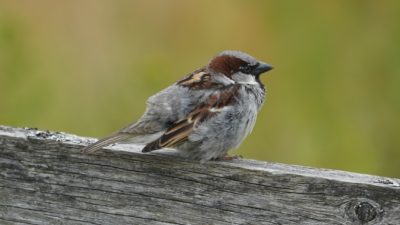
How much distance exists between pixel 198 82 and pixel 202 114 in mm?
166

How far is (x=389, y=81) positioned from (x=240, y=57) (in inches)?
63.3

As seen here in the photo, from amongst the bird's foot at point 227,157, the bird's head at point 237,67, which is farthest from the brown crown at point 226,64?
the bird's foot at point 227,157

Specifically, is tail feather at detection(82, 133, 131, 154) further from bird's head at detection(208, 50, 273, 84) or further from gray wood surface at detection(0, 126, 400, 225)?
bird's head at detection(208, 50, 273, 84)

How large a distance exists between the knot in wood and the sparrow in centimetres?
66

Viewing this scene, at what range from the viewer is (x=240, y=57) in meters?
3.31

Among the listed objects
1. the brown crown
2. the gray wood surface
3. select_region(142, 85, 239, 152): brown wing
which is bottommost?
the gray wood surface

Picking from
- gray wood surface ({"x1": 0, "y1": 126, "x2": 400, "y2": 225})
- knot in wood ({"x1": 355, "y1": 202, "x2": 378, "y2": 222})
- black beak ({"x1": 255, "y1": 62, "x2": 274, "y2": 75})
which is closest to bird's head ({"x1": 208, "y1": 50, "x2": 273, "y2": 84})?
black beak ({"x1": 255, "y1": 62, "x2": 274, "y2": 75})

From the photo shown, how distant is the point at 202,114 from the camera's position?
2.95 m

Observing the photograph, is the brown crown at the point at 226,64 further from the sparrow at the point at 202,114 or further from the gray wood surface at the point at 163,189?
the gray wood surface at the point at 163,189

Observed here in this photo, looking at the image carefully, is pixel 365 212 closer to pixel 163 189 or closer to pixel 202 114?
pixel 163 189

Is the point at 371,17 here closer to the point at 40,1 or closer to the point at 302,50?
the point at 302,50

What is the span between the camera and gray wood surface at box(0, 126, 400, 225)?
2.21m

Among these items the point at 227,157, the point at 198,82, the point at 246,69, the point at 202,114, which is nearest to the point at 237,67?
the point at 246,69

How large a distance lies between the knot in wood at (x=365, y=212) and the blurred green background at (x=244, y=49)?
2.37m
